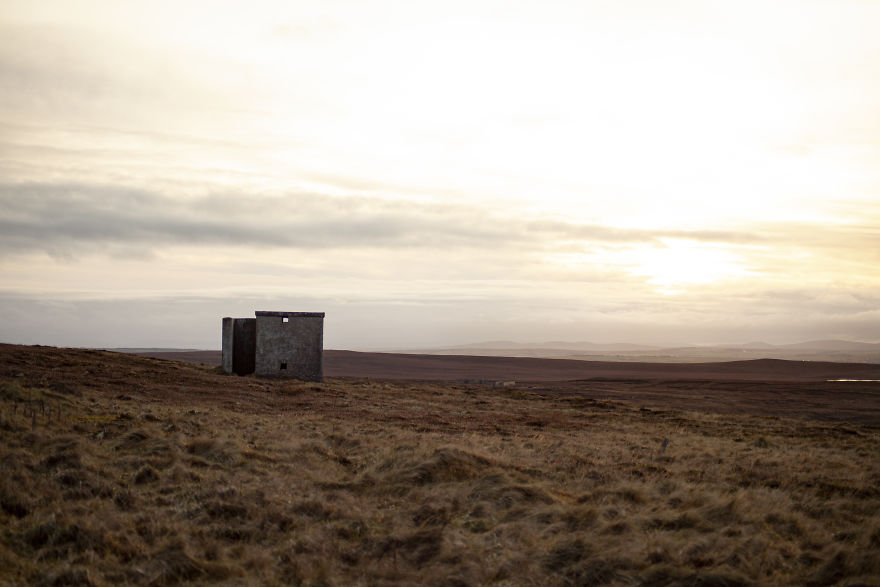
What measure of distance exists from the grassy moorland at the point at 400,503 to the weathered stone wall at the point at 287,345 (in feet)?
40.6

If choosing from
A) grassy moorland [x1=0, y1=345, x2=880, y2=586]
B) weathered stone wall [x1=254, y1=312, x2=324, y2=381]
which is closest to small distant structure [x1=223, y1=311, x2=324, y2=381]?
weathered stone wall [x1=254, y1=312, x2=324, y2=381]

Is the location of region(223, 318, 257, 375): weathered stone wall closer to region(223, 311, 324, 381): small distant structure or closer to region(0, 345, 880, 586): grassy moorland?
region(223, 311, 324, 381): small distant structure

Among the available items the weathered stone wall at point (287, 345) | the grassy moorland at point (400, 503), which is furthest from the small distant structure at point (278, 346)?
the grassy moorland at point (400, 503)

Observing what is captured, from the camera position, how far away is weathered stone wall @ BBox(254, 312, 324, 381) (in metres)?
29.8

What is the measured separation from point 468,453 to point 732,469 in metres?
5.41

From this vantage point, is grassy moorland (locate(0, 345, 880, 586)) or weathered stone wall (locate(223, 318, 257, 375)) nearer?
grassy moorland (locate(0, 345, 880, 586))

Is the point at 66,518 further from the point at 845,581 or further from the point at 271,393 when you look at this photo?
the point at 271,393

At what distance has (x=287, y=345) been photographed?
2997cm

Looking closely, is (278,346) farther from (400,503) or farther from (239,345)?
(400,503)

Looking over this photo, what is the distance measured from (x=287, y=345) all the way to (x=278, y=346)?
0.42m

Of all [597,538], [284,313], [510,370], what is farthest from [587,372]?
[597,538]

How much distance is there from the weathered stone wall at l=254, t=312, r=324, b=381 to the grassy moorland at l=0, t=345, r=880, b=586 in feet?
40.6

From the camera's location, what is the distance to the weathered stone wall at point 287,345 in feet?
97.8

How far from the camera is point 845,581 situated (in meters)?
6.41
